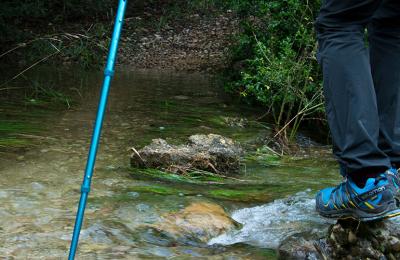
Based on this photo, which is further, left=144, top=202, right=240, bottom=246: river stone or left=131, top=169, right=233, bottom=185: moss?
left=131, top=169, right=233, bottom=185: moss

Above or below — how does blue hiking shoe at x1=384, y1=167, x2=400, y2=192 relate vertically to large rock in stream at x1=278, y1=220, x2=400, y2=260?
above

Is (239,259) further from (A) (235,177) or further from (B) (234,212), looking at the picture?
(A) (235,177)

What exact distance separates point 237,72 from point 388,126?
5.23 m

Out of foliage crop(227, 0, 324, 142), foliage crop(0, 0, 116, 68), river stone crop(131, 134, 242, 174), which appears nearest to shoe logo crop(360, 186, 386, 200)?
river stone crop(131, 134, 242, 174)

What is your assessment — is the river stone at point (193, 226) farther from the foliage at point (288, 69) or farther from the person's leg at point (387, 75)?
the foliage at point (288, 69)

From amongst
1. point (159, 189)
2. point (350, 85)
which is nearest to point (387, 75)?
point (350, 85)

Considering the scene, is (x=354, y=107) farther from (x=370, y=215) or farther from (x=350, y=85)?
(x=370, y=215)

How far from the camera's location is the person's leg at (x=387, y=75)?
2492mm

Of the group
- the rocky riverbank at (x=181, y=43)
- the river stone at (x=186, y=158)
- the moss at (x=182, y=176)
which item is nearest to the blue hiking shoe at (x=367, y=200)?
the moss at (x=182, y=176)

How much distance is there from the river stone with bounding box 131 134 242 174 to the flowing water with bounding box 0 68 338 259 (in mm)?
108

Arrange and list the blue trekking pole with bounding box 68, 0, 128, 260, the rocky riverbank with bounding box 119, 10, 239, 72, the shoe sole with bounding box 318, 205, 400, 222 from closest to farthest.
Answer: the blue trekking pole with bounding box 68, 0, 128, 260 < the shoe sole with bounding box 318, 205, 400, 222 < the rocky riverbank with bounding box 119, 10, 239, 72

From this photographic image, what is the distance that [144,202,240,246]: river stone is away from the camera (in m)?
2.69

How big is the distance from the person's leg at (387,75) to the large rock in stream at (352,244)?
1.03ft

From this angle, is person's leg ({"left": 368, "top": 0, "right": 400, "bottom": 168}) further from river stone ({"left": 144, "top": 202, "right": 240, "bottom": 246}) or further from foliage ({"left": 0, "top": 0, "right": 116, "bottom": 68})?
foliage ({"left": 0, "top": 0, "right": 116, "bottom": 68})
